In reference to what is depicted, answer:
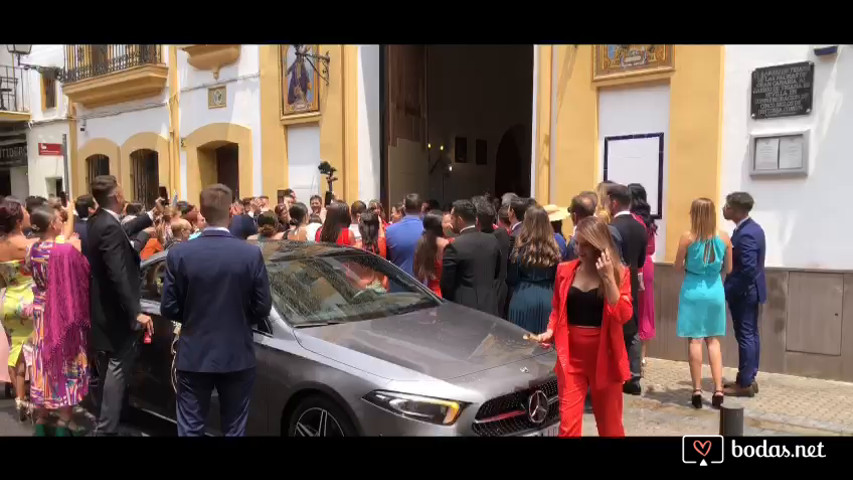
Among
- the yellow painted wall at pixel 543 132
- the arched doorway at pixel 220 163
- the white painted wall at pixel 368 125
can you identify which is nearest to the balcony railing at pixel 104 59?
the arched doorway at pixel 220 163

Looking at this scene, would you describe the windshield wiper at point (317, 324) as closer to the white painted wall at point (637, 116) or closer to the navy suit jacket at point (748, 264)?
the navy suit jacket at point (748, 264)

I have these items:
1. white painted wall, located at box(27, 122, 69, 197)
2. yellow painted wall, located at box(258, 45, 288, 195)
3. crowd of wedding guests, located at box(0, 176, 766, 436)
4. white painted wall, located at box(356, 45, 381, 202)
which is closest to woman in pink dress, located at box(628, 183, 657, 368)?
crowd of wedding guests, located at box(0, 176, 766, 436)

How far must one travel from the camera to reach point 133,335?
4.73 m

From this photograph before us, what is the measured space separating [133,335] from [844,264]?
647cm

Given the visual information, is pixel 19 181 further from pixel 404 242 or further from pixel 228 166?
pixel 404 242

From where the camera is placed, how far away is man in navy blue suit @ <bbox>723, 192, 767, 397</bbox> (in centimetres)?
584

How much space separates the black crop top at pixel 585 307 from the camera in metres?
3.87

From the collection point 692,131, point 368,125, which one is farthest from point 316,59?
point 692,131

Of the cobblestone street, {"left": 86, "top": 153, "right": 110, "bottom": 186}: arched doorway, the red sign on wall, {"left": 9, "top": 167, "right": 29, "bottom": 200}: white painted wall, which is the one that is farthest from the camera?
{"left": 9, "top": 167, "right": 29, "bottom": 200}: white painted wall

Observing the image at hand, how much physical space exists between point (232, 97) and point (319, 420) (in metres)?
10.2

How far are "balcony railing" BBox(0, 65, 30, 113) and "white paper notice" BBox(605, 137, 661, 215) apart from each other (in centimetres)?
1634

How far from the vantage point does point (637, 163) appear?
7.85m

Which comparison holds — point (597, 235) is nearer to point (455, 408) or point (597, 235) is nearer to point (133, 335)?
point (455, 408)

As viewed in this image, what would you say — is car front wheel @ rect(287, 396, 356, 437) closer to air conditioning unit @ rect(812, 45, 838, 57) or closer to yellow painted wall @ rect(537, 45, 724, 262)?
yellow painted wall @ rect(537, 45, 724, 262)
